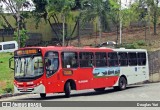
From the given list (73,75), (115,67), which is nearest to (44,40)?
(115,67)

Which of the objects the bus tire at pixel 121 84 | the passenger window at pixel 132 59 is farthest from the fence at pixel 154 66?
the bus tire at pixel 121 84

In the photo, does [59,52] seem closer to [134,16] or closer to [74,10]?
[134,16]

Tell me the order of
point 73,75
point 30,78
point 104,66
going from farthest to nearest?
1. point 104,66
2. point 73,75
3. point 30,78

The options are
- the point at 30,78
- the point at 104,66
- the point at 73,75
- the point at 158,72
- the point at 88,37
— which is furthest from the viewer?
the point at 88,37

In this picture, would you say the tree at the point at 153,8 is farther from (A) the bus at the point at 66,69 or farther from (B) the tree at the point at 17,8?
(A) the bus at the point at 66,69

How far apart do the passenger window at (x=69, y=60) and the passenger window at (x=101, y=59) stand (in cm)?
243

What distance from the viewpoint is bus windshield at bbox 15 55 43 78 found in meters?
24.8

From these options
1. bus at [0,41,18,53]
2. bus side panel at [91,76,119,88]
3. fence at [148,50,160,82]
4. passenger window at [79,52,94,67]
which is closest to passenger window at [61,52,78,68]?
passenger window at [79,52,94,67]

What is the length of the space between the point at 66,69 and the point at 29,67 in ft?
7.48

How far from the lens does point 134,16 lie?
54.7 metres

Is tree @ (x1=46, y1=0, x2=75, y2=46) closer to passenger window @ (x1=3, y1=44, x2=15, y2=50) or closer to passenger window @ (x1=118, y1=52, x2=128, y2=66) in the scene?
passenger window @ (x1=3, y1=44, x2=15, y2=50)

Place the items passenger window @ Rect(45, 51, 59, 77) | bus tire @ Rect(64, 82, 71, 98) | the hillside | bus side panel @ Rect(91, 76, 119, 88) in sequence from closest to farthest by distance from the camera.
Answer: passenger window @ Rect(45, 51, 59, 77) → bus tire @ Rect(64, 82, 71, 98) → bus side panel @ Rect(91, 76, 119, 88) → the hillside

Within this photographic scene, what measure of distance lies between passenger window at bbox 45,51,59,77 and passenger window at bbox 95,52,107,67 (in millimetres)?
4233

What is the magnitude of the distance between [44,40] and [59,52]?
40.0 meters
